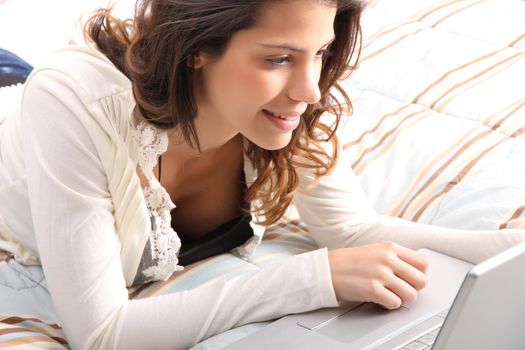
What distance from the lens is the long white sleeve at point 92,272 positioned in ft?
3.56

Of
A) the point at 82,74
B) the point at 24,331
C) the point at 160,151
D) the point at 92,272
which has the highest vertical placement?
the point at 82,74

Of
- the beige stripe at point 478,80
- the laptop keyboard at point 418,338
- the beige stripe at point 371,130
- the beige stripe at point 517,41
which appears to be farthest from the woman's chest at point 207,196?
the beige stripe at point 517,41

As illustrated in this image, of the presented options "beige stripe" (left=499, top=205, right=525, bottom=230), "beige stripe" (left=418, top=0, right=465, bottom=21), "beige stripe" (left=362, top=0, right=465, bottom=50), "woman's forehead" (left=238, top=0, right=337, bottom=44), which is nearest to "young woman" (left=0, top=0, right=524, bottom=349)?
"woman's forehead" (left=238, top=0, right=337, bottom=44)

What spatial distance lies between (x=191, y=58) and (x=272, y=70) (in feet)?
0.39

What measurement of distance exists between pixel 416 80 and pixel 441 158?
0.33 metres

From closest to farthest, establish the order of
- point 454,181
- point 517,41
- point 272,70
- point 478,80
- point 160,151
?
point 272,70 → point 160,151 → point 454,181 → point 478,80 → point 517,41

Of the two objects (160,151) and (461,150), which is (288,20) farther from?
(461,150)

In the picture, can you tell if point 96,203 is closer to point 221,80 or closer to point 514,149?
point 221,80

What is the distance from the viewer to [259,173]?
4.46 ft

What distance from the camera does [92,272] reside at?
109 cm

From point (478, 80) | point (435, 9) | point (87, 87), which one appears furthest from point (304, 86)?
point (435, 9)

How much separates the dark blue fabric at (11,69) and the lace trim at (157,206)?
501 millimetres

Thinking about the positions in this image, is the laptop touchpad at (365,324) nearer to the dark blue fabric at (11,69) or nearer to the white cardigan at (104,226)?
the white cardigan at (104,226)

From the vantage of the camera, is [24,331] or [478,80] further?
[478,80]
